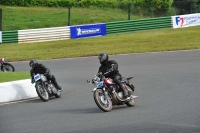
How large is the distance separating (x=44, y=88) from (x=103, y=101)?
3.84m

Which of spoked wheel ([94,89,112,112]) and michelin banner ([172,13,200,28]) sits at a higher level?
michelin banner ([172,13,200,28])

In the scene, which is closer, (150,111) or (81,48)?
(150,111)

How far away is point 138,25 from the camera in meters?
40.0

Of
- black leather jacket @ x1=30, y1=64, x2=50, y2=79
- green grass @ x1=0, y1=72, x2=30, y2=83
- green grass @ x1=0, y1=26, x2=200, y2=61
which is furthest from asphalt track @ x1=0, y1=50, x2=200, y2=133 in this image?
green grass @ x1=0, y1=26, x2=200, y2=61

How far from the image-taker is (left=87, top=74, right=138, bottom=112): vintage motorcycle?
14.0 metres

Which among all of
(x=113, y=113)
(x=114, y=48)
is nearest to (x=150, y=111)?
(x=113, y=113)

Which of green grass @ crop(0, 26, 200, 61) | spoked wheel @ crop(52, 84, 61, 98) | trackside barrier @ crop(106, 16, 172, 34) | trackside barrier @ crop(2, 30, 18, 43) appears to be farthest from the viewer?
trackside barrier @ crop(106, 16, 172, 34)

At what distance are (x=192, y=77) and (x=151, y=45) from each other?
12.8 m

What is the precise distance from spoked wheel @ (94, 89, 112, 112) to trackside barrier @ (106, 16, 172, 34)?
24.3m

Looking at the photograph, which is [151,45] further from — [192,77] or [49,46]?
[192,77]

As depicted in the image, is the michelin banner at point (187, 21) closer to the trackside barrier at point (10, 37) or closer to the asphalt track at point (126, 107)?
the trackside barrier at point (10, 37)

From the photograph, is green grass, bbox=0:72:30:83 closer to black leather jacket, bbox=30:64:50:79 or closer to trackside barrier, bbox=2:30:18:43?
black leather jacket, bbox=30:64:50:79

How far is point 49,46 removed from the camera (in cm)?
3534

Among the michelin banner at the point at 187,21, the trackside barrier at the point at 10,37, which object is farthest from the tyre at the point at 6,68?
the michelin banner at the point at 187,21
